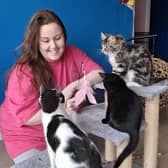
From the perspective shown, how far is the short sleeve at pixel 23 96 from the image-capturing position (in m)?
1.40

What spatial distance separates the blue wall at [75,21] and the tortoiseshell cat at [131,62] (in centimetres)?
42

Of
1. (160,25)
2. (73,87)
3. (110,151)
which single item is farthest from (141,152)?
(160,25)

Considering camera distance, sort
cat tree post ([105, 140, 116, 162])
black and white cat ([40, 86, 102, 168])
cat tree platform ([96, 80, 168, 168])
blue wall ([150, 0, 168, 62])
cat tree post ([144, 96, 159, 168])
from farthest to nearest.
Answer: blue wall ([150, 0, 168, 62]) → cat tree post ([105, 140, 116, 162]) → cat tree post ([144, 96, 159, 168]) → cat tree platform ([96, 80, 168, 168]) → black and white cat ([40, 86, 102, 168])

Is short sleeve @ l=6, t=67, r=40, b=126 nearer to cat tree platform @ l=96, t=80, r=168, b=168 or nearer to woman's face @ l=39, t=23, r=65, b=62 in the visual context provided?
woman's face @ l=39, t=23, r=65, b=62

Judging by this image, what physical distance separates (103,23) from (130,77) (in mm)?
611

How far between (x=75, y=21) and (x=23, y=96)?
0.76m

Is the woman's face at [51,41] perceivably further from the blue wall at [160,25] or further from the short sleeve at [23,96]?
the blue wall at [160,25]

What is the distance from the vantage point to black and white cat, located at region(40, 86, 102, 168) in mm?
1006

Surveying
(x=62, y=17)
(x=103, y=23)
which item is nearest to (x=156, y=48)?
(x=103, y=23)

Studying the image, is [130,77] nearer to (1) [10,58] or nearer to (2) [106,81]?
(2) [106,81]

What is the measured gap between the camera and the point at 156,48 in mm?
3672

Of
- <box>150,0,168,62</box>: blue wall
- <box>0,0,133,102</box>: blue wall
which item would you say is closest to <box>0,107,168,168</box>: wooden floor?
<box>0,0,133,102</box>: blue wall

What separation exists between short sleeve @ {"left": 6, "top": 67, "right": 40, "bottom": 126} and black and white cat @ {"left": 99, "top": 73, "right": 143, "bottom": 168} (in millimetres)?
343

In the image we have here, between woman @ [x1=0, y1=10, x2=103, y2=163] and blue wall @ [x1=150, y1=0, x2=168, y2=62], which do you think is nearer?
woman @ [x1=0, y1=10, x2=103, y2=163]
